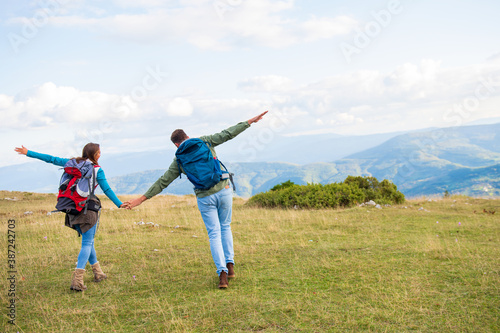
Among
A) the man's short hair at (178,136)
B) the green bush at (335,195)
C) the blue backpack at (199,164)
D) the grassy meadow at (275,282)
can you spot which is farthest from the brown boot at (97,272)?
the green bush at (335,195)

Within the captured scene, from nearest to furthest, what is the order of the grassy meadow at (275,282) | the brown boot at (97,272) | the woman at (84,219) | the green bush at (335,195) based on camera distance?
the grassy meadow at (275,282) → the woman at (84,219) → the brown boot at (97,272) → the green bush at (335,195)

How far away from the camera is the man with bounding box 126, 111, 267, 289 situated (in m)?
5.93

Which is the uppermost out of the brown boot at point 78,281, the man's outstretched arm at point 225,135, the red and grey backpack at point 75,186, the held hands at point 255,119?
the held hands at point 255,119

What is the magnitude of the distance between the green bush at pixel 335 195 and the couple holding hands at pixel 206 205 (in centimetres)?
1192

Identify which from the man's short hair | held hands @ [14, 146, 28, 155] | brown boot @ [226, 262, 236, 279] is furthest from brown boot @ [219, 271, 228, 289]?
held hands @ [14, 146, 28, 155]

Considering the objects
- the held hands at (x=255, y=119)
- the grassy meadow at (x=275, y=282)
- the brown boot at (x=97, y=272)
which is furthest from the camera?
the brown boot at (x=97, y=272)

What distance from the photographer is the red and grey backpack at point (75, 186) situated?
5922mm

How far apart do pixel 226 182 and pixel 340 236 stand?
18.2 ft

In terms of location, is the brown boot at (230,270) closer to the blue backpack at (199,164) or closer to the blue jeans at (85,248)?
the blue backpack at (199,164)

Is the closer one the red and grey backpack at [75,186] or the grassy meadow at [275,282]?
the grassy meadow at [275,282]

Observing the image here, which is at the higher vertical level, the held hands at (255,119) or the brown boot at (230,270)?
the held hands at (255,119)

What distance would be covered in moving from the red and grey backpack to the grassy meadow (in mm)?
1460

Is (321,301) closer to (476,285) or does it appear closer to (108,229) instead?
(476,285)

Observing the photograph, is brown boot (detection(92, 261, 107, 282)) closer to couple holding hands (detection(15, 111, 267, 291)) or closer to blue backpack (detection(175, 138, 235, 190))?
couple holding hands (detection(15, 111, 267, 291))
